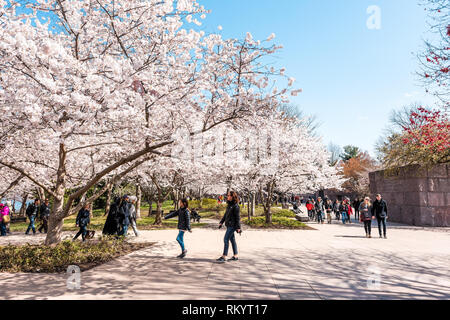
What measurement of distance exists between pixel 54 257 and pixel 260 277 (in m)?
5.03

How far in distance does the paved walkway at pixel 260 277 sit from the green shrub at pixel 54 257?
47 centimetres

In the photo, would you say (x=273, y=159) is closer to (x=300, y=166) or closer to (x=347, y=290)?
(x=300, y=166)

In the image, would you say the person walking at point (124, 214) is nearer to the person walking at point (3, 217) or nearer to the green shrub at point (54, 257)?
the green shrub at point (54, 257)

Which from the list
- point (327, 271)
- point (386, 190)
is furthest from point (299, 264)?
point (386, 190)

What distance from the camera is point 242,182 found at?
1831 centimetres

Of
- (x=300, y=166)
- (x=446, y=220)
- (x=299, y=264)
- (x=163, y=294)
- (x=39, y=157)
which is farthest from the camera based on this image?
(x=300, y=166)

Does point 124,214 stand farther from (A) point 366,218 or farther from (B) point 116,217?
(A) point 366,218

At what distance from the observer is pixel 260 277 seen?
5.38 metres

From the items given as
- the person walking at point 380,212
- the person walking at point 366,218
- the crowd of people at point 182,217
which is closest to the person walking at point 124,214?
the crowd of people at point 182,217

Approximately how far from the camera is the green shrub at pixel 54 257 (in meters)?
6.09

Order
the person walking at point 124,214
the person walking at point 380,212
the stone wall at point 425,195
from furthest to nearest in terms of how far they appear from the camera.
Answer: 1. the stone wall at point 425,195
2. the person walking at point 380,212
3. the person walking at point 124,214

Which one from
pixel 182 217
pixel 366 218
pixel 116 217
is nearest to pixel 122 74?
pixel 182 217

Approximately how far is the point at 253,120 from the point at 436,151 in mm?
13984

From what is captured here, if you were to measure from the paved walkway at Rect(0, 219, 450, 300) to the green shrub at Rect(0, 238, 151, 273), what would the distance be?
1.54 ft
